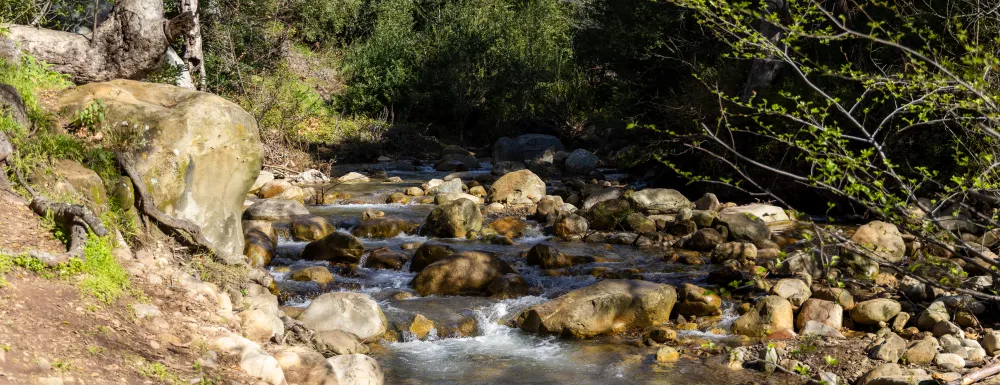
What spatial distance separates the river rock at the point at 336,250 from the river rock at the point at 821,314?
579 centimetres

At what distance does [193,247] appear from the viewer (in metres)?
7.30

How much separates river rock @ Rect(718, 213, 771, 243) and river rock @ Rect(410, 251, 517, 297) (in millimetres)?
4592

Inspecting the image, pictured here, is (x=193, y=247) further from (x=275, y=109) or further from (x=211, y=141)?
(x=275, y=109)

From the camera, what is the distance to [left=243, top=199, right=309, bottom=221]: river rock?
1405 cm

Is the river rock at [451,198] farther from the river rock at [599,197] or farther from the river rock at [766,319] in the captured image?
the river rock at [766,319]

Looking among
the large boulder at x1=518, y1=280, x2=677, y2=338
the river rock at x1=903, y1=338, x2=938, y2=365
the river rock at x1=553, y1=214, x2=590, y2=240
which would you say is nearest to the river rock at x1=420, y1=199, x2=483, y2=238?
the river rock at x1=553, y1=214, x2=590, y2=240

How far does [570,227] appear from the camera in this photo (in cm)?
1384

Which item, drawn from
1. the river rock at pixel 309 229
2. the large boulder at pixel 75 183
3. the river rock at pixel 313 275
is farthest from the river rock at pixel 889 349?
the river rock at pixel 309 229

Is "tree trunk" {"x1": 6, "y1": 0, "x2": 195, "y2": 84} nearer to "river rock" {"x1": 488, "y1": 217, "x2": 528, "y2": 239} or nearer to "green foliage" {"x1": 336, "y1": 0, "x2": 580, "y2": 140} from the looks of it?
"river rock" {"x1": 488, "y1": 217, "x2": 528, "y2": 239}

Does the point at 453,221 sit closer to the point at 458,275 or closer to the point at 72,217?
the point at 458,275

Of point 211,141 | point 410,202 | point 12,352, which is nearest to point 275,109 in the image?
Result: point 410,202

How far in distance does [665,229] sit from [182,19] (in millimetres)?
8361

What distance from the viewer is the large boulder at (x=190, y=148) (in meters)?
7.65

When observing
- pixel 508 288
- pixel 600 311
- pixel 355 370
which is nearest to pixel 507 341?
pixel 600 311
